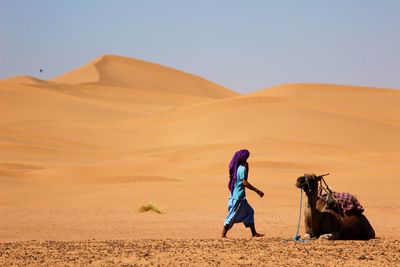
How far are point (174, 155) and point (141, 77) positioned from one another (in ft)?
275

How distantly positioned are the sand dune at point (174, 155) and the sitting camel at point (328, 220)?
194cm

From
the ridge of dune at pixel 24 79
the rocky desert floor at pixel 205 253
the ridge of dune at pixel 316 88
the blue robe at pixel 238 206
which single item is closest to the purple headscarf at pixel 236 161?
the blue robe at pixel 238 206

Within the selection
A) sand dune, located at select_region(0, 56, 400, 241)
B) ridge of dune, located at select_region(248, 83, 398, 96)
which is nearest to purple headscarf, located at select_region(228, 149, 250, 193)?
sand dune, located at select_region(0, 56, 400, 241)

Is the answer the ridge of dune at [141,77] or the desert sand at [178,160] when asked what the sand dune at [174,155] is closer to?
the desert sand at [178,160]

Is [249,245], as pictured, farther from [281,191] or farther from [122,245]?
[281,191]

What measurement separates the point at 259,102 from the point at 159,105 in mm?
30455

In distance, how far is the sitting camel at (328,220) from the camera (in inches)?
562

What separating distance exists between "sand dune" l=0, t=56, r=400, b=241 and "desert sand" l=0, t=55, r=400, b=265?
0.07 meters

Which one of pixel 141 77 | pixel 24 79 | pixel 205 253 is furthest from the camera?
pixel 141 77

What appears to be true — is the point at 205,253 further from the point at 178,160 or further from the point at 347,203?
the point at 178,160

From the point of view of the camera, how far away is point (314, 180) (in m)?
14.2

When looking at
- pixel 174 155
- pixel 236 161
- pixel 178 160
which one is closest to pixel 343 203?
pixel 236 161

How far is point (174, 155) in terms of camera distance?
48.4 metres

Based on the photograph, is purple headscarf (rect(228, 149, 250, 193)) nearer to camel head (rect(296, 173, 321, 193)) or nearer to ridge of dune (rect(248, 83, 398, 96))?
camel head (rect(296, 173, 321, 193))
